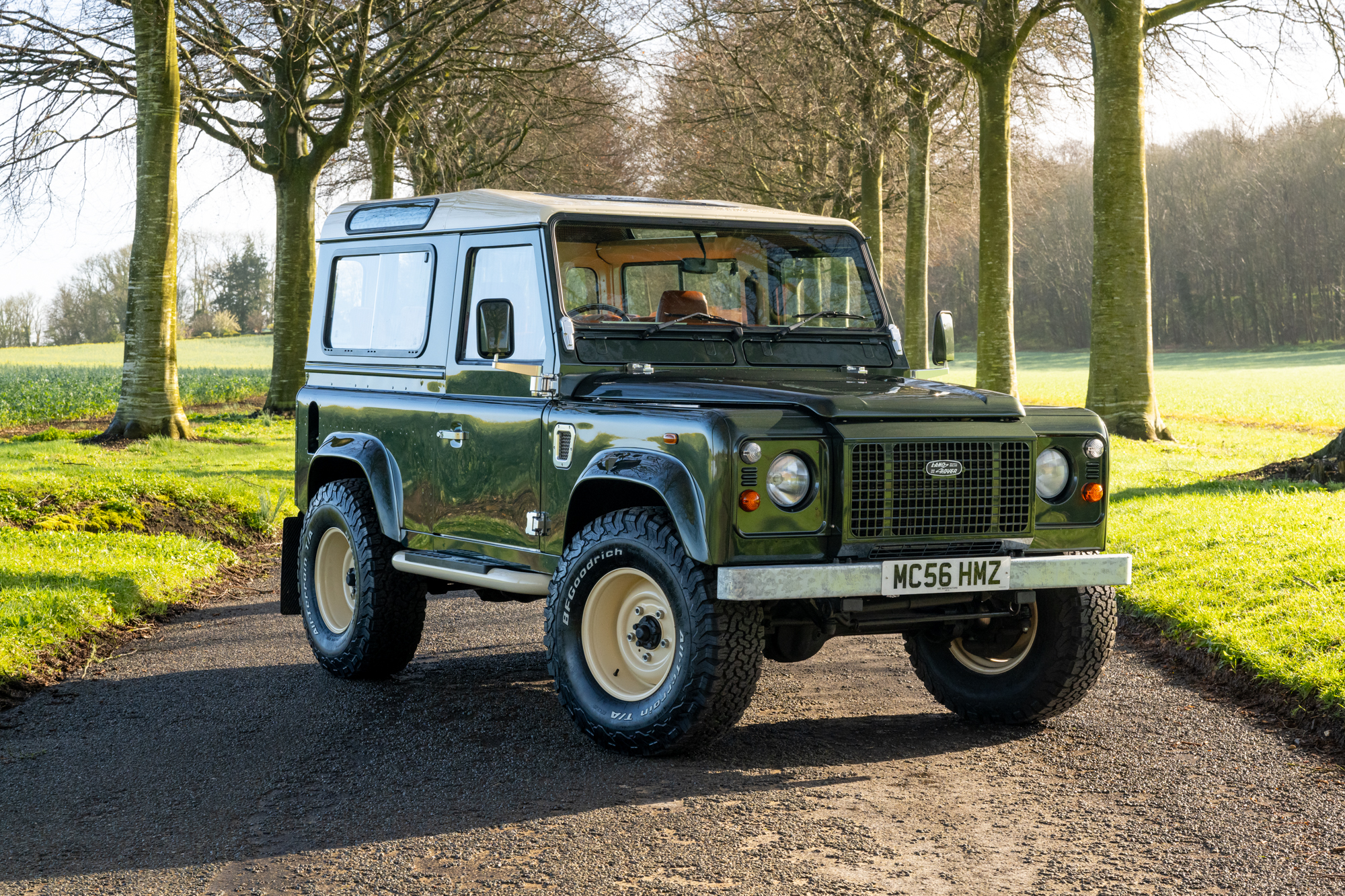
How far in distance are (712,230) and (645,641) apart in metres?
2.18

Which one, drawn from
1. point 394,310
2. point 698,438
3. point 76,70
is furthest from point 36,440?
point 698,438

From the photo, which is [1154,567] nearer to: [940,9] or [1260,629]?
[1260,629]

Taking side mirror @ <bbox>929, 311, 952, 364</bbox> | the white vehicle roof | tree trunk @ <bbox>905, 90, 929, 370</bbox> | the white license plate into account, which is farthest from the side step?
tree trunk @ <bbox>905, 90, 929, 370</bbox>

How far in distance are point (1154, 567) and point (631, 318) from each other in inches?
194

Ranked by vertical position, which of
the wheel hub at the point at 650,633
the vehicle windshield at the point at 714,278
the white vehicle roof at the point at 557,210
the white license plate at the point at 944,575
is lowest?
the wheel hub at the point at 650,633

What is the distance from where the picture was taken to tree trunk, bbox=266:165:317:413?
21.5 metres

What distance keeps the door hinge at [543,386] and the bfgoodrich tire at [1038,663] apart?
1.92 meters

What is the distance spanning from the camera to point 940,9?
685 inches

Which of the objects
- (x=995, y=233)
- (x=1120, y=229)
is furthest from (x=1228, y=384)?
(x=1120, y=229)

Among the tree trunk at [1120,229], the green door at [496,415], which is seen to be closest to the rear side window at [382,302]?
the green door at [496,415]

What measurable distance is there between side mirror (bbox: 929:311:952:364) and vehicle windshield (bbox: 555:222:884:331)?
0.34 m

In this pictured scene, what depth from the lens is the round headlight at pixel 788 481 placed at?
493cm

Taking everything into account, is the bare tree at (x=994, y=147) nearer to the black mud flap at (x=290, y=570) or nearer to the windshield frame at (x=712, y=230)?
the windshield frame at (x=712, y=230)

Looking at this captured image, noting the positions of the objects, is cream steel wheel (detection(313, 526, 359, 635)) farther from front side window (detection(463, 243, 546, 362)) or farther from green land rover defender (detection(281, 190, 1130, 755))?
front side window (detection(463, 243, 546, 362))
